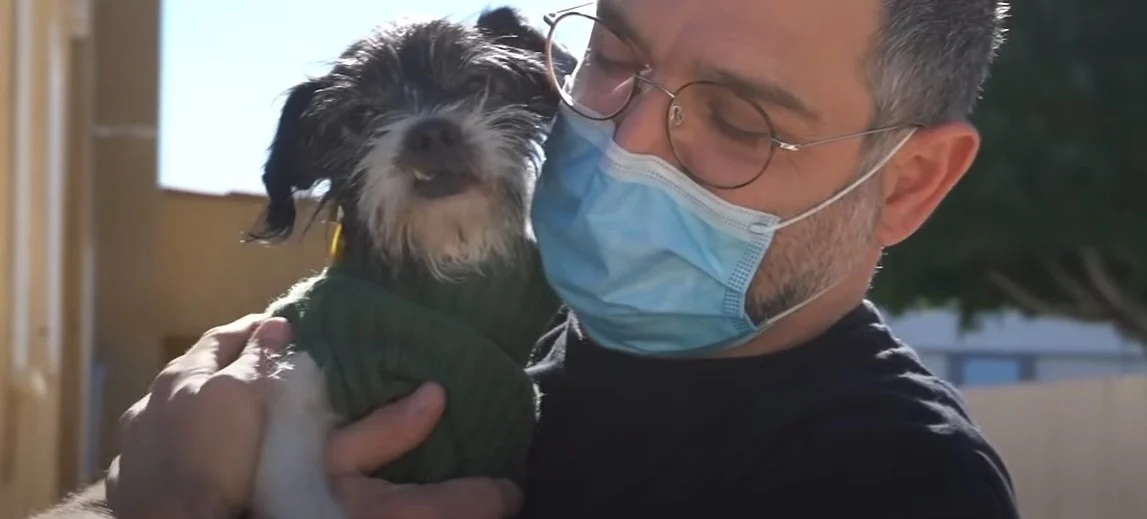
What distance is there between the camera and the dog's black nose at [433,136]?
276cm

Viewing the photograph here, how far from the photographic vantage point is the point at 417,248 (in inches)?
110

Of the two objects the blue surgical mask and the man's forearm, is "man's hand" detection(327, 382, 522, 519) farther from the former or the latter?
the man's forearm

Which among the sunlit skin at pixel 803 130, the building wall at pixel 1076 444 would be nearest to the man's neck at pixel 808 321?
the sunlit skin at pixel 803 130

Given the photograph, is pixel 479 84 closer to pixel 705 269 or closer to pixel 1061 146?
pixel 705 269

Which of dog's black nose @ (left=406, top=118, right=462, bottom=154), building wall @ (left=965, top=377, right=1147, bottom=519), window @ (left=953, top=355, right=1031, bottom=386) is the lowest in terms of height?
window @ (left=953, top=355, right=1031, bottom=386)

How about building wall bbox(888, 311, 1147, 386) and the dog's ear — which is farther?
building wall bbox(888, 311, 1147, 386)

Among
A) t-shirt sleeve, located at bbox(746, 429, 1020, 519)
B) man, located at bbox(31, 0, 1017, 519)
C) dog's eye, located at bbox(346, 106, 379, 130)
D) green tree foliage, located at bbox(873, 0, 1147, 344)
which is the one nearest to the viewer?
t-shirt sleeve, located at bbox(746, 429, 1020, 519)

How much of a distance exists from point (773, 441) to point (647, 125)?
1.89 ft

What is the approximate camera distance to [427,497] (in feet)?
7.67

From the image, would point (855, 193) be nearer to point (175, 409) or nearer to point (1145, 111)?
point (175, 409)

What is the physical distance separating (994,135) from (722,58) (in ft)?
38.6

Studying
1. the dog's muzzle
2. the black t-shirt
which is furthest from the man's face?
the dog's muzzle

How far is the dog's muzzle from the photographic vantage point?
9.06ft

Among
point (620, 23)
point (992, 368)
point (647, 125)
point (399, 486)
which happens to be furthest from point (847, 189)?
point (992, 368)
